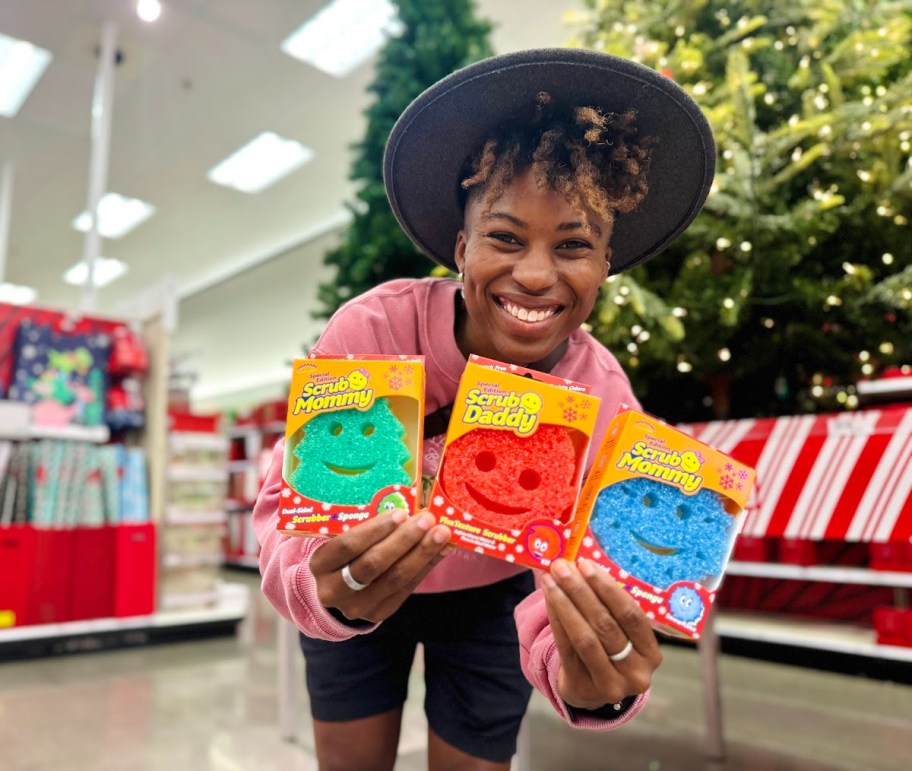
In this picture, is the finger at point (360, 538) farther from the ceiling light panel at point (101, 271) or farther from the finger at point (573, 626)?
the ceiling light panel at point (101, 271)

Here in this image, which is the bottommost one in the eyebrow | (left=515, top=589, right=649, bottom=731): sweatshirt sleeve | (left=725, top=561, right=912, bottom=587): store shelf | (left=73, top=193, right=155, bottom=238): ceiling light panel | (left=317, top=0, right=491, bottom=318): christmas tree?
(left=725, top=561, right=912, bottom=587): store shelf

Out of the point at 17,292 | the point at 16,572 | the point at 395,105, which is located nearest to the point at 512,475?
the point at 395,105

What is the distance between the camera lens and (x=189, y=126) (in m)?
6.09

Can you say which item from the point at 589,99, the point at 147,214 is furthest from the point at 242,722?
the point at 147,214

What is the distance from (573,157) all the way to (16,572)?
3.37m

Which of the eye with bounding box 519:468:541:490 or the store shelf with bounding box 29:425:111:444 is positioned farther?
the store shelf with bounding box 29:425:111:444

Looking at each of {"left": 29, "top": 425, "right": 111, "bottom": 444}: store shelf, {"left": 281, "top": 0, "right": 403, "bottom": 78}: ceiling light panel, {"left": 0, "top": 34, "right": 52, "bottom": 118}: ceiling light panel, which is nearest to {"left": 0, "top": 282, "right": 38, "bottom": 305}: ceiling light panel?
{"left": 0, "top": 34, "right": 52, "bottom": 118}: ceiling light panel

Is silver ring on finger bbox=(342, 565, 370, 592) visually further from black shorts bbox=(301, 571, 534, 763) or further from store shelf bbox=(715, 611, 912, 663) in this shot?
store shelf bbox=(715, 611, 912, 663)

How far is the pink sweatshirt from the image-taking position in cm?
85

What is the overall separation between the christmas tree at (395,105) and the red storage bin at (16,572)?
1.71 meters

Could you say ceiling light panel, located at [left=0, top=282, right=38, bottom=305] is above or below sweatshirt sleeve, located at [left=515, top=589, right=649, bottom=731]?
above

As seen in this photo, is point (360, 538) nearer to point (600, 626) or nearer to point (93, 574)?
point (600, 626)

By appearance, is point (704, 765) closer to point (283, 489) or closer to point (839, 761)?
point (839, 761)

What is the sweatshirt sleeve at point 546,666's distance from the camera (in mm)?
847
